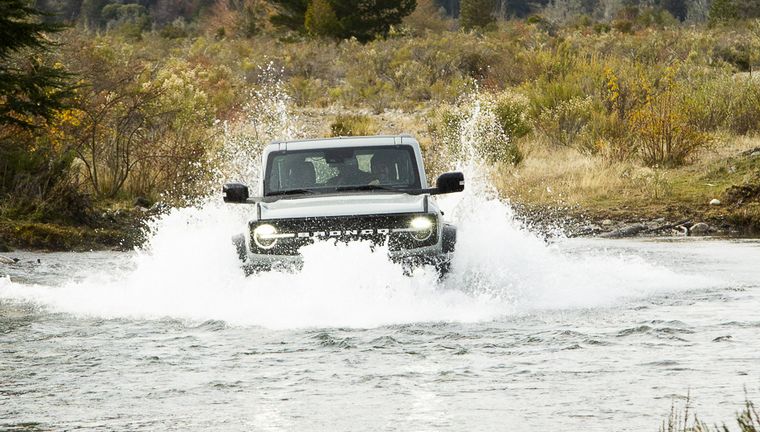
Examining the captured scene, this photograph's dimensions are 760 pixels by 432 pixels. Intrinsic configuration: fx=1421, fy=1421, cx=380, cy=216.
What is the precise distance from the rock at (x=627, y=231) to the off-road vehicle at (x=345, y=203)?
8.10 metres

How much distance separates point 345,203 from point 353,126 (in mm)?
21415

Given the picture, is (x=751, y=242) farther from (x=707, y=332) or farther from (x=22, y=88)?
(x=22, y=88)

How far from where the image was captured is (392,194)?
41.0 ft

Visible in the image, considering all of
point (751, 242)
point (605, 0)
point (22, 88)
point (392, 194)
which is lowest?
point (751, 242)

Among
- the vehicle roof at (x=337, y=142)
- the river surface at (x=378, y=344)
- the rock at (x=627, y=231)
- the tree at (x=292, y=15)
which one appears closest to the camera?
the river surface at (x=378, y=344)

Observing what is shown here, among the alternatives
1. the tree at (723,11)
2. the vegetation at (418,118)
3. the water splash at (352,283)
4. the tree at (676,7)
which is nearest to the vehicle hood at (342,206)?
the water splash at (352,283)

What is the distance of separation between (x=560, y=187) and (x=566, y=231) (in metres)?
3.27

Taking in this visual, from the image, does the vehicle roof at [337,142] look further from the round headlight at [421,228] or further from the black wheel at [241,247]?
the round headlight at [421,228]

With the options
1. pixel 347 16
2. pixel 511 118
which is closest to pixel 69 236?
pixel 511 118

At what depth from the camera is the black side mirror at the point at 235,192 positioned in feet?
41.5

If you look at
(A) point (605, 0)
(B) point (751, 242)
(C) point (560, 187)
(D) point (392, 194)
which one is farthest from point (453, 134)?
(A) point (605, 0)

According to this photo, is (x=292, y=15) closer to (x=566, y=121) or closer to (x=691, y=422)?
(x=566, y=121)

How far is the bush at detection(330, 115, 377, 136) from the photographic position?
31.4 metres

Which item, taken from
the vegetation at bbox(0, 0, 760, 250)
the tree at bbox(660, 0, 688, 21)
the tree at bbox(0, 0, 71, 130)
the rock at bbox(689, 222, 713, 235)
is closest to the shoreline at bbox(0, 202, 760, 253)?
the rock at bbox(689, 222, 713, 235)
